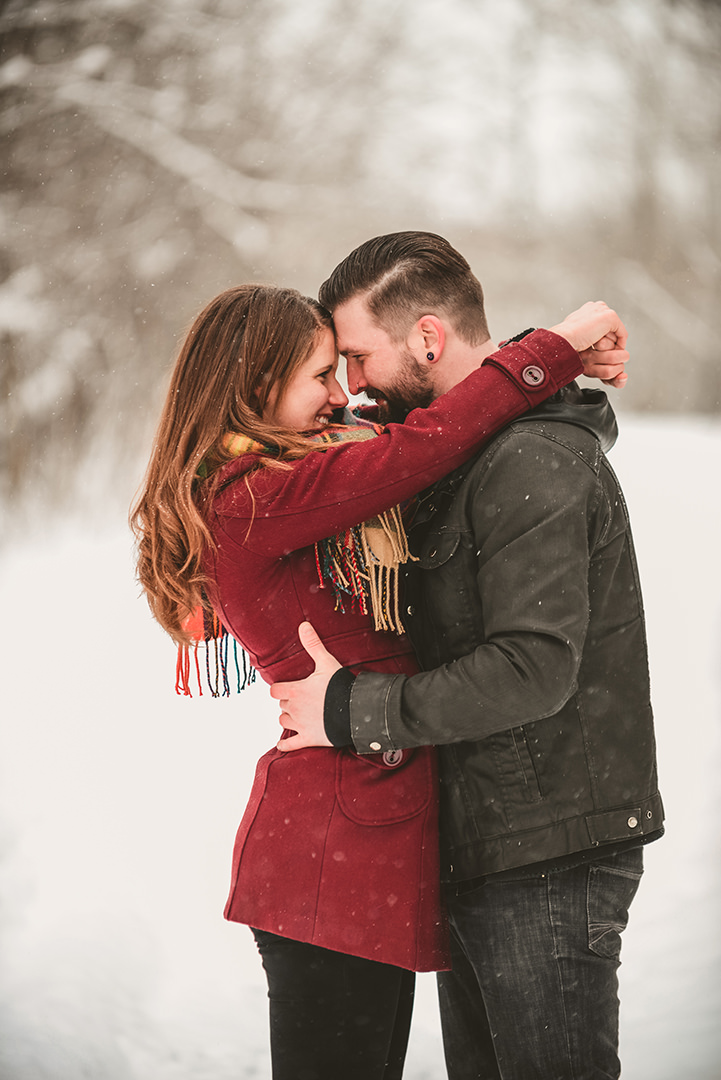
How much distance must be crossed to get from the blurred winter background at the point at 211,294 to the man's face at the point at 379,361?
1471mm

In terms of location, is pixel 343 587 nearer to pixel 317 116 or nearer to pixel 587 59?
pixel 317 116

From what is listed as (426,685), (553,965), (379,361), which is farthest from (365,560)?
(553,965)

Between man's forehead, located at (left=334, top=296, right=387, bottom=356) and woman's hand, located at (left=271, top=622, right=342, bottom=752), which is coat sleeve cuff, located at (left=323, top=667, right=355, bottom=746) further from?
man's forehead, located at (left=334, top=296, right=387, bottom=356)

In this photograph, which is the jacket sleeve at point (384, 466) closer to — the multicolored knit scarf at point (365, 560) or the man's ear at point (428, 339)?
the multicolored knit scarf at point (365, 560)

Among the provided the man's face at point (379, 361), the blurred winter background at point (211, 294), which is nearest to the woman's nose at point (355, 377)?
the man's face at point (379, 361)

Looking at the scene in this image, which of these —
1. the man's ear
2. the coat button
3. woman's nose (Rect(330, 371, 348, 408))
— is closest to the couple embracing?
→ the coat button

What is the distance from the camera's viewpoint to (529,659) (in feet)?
4.54

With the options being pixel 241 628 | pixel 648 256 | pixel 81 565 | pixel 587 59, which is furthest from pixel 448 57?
pixel 241 628

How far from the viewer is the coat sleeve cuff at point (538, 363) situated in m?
1.49

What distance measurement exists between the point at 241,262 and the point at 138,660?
4.66 feet

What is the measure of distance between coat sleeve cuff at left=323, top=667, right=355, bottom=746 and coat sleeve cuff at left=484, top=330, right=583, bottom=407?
54 cm

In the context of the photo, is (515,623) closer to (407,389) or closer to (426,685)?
(426,685)

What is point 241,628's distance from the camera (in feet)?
5.21

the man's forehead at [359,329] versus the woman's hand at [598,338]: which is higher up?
the man's forehead at [359,329]
